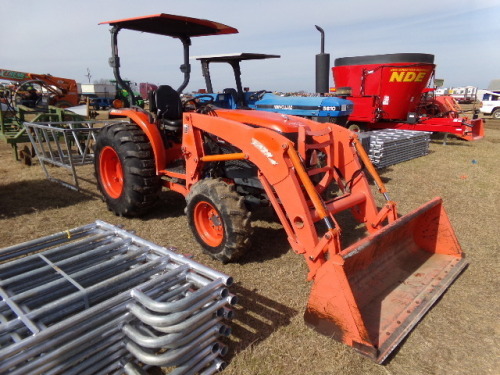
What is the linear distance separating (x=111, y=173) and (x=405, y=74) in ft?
29.8

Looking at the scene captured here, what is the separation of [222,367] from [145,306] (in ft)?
2.17

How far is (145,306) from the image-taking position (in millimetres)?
1977

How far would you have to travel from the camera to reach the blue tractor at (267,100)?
272 inches

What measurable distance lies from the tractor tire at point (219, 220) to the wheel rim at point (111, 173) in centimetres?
170

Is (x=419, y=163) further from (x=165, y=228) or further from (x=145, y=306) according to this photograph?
(x=145, y=306)

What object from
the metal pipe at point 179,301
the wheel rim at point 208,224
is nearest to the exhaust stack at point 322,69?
the wheel rim at point 208,224

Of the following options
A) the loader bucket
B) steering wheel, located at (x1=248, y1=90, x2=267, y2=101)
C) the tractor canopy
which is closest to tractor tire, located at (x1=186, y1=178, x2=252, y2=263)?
the loader bucket

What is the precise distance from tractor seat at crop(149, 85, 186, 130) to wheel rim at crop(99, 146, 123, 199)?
38.5 inches

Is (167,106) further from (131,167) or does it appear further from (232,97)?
(232,97)

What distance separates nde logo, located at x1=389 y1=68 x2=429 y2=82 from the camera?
1045cm

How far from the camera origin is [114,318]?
2049 mm

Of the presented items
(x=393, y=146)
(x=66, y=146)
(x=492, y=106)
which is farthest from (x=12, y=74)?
(x=492, y=106)

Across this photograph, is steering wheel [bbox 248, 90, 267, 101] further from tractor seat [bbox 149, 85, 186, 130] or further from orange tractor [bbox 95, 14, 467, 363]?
tractor seat [bbox 149, 85, 186, 130]

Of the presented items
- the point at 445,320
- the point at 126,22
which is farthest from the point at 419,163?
the point at 126,22
